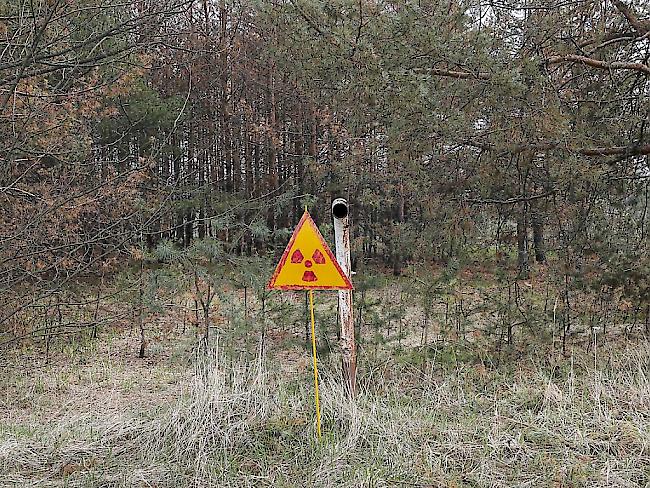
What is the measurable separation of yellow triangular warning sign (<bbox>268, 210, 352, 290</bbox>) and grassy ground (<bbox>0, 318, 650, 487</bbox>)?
0.90 m

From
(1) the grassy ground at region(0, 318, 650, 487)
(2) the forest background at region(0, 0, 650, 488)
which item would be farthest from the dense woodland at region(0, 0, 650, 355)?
(1) the grassy ground at region(0, 318, 650, 487)

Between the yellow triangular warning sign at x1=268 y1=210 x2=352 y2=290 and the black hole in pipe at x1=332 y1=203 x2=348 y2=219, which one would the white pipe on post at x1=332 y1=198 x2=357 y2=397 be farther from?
the yellow triangular warning sign at x1=268 y1=210 x2=352 y2=290

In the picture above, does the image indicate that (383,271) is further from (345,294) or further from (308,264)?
(308,264)

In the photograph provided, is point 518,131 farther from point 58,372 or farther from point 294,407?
point 58,372

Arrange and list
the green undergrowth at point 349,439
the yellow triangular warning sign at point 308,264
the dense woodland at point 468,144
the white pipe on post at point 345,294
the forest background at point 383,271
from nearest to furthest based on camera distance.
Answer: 1. the green undergrowth at point 349,439
2. the forest background at point 383,271
3. the yellow triangular warning sign at point 308,264
4. the white pipe on post at point 345,294
5. the dense woodland at point 468,144

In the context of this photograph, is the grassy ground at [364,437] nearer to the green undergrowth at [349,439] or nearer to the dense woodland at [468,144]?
the green undergrowth at [349,439]

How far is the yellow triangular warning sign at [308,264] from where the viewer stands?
13.6ft

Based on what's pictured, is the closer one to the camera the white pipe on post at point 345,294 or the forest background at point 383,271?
the forest background at point 383,271

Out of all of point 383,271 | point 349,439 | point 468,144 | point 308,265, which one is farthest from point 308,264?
point 383,271

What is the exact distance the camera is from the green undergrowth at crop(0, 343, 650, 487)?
3.61 metres

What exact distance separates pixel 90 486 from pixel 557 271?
4838mm

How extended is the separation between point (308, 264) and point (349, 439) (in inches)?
44.5

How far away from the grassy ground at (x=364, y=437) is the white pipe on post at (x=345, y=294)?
15 centimetres

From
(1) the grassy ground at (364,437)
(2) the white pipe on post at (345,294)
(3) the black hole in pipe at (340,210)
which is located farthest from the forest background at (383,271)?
(3) the black hole in pipe at (340,210)
